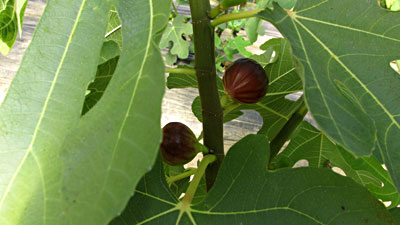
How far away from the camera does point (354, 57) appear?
0.40 meters

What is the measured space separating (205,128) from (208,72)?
8 cm

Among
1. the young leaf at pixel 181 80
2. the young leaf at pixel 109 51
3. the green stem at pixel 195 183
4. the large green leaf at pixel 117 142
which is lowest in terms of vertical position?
the green stem at pixel 195 183

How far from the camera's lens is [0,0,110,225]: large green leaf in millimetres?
318

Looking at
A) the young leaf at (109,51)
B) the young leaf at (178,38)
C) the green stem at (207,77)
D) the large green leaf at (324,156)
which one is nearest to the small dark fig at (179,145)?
the green stem at (207,77)

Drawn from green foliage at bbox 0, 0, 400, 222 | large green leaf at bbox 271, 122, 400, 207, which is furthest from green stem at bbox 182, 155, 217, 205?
large green leaf at bbox 271, 122, 400, 207

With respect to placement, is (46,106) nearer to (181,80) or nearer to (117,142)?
(117,142)

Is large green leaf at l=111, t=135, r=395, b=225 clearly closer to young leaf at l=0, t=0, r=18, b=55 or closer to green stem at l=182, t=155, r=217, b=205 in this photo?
green stem at l=182, t=155, r=217, b=205

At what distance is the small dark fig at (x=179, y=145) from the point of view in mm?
488

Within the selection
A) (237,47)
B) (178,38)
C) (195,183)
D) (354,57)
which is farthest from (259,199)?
(237,47)

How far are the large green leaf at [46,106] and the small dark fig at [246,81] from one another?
0.66 feet

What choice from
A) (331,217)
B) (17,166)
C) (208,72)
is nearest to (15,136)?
(17,166)

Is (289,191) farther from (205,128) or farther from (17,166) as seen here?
(17,166)

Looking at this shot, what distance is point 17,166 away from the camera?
321 mm

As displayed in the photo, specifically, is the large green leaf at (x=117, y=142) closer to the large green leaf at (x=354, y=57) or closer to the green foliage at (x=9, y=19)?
the large green leaf at (x=354, y=57)
